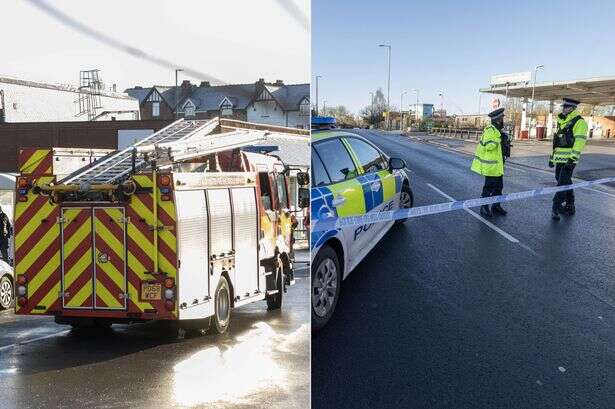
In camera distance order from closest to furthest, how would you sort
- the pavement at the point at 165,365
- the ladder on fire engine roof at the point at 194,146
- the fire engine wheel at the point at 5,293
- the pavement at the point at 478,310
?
1. the pavement at the point at 478,310
2. the pavement at the point at 165,365
3. the ladder on fire engine roof at the point at 194,146
4. the fire engine wheel at the point at 5,293

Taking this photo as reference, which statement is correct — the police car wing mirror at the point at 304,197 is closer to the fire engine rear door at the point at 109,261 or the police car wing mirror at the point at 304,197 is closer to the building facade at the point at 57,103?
the building facade at the point at 57,103

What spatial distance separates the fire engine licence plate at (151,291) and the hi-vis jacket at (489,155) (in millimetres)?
1952

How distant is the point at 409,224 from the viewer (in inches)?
63.7

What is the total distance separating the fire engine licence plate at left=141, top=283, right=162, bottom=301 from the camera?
3.06 m

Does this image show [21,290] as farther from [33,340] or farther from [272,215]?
[272,215]

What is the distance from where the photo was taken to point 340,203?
1.51 metres

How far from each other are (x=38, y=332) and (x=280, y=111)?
2476 mm

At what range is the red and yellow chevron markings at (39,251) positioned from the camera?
317 cm

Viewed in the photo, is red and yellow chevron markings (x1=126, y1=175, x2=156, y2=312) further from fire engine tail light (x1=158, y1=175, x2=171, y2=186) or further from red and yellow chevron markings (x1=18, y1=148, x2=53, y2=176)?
red and yellow chevron markings (x1=18, y1=148, x2=53, y2=176)

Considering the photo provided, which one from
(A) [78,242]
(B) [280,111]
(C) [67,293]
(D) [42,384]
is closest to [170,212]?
(A) [78,242]

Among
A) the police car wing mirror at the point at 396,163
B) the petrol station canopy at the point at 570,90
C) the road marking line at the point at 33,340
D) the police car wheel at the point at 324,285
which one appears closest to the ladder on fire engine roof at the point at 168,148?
the road marking line at the point at 33,340

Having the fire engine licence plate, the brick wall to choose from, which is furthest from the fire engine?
the brick wall

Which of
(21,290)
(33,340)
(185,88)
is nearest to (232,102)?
(185,88)

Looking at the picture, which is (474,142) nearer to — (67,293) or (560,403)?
(560,403)
